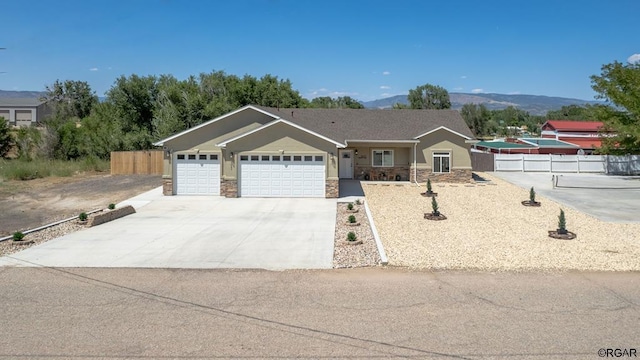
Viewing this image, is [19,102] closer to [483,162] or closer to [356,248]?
[483,162]

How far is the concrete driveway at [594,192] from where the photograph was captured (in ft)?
60.4

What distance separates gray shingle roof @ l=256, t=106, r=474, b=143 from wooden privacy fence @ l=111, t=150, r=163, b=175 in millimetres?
9607

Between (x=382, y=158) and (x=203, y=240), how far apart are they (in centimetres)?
1771

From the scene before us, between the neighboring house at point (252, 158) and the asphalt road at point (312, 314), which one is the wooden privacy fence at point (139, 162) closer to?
the neighboring house at point (252, 158)

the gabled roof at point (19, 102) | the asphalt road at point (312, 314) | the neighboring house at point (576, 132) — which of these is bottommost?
the asphalt road at point (312, 314)

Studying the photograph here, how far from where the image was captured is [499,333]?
23.1 ft

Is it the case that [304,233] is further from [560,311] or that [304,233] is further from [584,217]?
[584,217]

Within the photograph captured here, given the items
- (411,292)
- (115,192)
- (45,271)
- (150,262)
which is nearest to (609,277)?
(411,292)

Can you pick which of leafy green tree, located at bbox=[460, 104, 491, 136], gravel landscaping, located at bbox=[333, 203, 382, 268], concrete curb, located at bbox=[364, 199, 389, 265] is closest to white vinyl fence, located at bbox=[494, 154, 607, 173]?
concrete curb, located at bbox=[364, 199, 389, 265]

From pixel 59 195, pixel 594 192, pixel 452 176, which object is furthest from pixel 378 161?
pixel 59 195

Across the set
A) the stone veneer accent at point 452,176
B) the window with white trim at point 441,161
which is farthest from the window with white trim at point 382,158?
the window with white trim at point 441,161

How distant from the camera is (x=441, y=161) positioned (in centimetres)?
2881

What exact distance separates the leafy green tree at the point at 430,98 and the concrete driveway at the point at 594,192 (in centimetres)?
5021

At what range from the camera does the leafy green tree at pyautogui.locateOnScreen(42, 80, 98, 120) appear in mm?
83675
